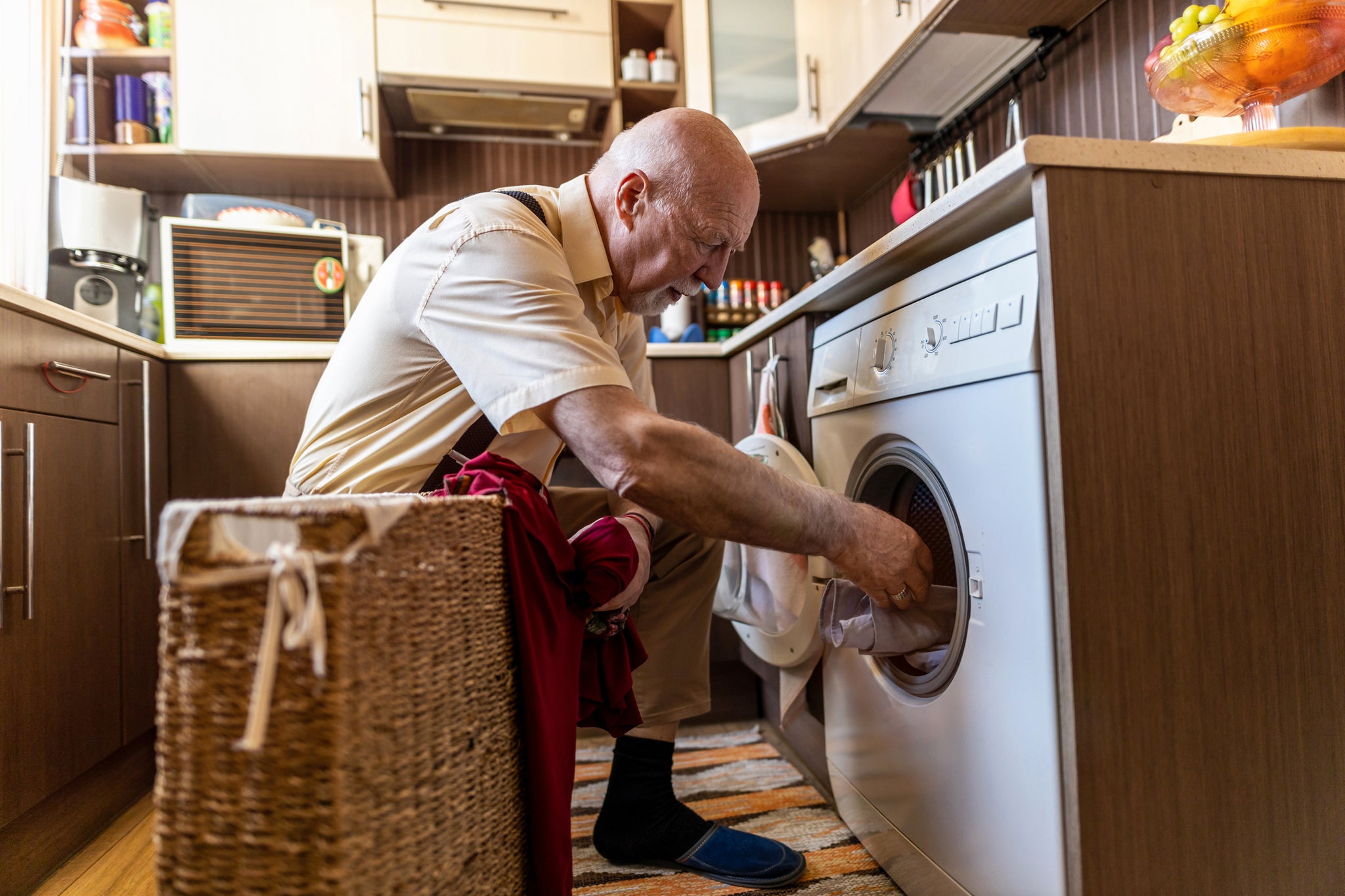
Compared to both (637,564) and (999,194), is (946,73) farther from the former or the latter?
(637,564)

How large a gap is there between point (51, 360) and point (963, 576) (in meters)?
1.42

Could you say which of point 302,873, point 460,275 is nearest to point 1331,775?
point 302,873

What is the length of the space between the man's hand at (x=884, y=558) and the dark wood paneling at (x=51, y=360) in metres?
1.22

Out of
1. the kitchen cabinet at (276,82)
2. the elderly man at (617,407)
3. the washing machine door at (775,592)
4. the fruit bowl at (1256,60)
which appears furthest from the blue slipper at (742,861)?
the kitchen cabinet at (276,82)

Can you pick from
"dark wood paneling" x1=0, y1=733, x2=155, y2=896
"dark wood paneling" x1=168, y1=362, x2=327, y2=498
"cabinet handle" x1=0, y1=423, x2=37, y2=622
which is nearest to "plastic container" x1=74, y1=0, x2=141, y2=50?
"dark wood paneling" x1=168, y1=362, x2=327, y2=498

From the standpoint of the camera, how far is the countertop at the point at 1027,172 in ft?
2.48

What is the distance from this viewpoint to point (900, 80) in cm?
203

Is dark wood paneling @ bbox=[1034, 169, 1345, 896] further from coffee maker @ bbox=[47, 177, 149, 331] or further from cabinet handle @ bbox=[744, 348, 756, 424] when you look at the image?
coffee maker @ bbox=[47, 177, 149, 331]

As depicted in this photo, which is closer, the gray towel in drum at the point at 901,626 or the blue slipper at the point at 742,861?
the gray towel in drum at the point at 901,626

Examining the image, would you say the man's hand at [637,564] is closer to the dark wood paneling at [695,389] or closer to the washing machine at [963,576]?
the washing machine at [963,576]

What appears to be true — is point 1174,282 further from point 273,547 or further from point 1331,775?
point 273,547

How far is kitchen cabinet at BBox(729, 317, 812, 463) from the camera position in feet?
4.66

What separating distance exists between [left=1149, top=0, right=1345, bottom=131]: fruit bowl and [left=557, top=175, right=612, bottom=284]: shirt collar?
83 cm

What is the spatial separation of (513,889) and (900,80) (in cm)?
197
